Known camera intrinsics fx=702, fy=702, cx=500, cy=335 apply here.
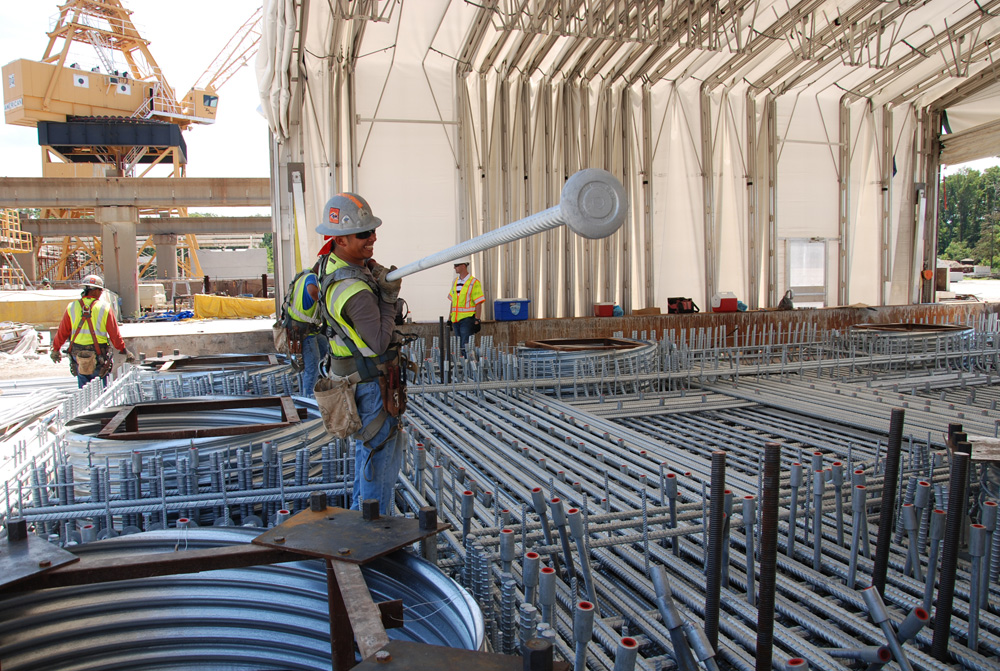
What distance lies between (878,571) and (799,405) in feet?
13.4

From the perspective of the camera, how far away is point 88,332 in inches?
298

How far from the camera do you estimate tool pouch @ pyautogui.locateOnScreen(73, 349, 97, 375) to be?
759 cm

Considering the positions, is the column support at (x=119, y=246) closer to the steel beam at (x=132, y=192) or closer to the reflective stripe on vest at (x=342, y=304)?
the steel beam at (x=132, y=192)

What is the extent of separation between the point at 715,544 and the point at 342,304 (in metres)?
2.12

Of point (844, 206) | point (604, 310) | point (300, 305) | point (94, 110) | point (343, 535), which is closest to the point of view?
point (343, 535)

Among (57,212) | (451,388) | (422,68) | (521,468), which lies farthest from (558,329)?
(57,212)

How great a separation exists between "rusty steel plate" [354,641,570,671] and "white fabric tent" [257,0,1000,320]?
390 inches

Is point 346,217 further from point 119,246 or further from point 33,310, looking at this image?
point 33,310

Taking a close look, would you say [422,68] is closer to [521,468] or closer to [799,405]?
[799,405]

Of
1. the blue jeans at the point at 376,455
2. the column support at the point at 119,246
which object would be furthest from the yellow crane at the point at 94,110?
the blue jeans at the point at 376,455

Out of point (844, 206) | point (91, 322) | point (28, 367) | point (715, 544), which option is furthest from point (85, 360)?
point (844, 206)

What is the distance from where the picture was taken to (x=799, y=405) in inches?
267

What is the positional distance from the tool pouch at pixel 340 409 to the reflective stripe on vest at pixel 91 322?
513cm

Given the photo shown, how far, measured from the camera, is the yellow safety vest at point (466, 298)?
10602 millimetres
